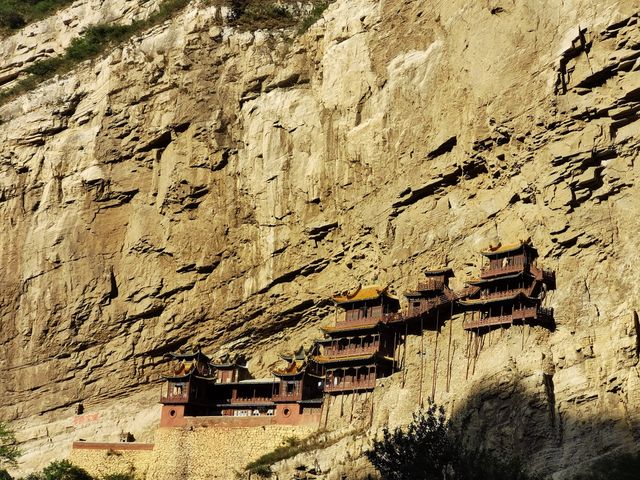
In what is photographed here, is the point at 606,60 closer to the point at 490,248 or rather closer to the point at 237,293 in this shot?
the point at 490,248

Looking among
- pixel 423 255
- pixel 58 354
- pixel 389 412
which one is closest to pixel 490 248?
pixel 423 255

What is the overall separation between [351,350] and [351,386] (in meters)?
2.09

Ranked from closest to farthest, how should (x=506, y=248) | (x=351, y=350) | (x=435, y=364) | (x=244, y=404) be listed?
(x=506, y=248) < (x=435, y=364) < (x=351, y=350) < (x=244, y=404)

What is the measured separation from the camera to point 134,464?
5047 cm

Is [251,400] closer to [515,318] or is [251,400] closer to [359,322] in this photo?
[359,322]

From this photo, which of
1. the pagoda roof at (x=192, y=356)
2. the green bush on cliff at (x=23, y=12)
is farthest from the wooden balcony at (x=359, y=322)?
the green bush on cliff at (x=23, y=12)

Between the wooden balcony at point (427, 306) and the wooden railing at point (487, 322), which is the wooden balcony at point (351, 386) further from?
the wooden railing at point (487, 322)

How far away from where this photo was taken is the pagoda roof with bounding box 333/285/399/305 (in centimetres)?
4825

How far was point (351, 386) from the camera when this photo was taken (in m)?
46.9

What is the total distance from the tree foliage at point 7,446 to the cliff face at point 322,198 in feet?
3.63

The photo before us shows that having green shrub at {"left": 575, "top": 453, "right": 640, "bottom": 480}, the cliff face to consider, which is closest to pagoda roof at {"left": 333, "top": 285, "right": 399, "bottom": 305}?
the cliff face

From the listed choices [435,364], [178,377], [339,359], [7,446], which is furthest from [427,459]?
[7,446]

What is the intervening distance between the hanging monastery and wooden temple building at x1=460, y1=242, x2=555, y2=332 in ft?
0.13

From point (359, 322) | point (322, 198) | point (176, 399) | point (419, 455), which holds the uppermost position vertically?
point (322, 198)
